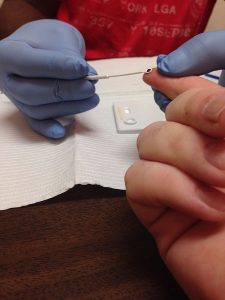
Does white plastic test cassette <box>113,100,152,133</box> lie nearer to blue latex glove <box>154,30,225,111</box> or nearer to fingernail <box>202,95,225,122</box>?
blue latex glove <box>154,30,225,111</box>

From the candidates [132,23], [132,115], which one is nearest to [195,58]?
[132,115]

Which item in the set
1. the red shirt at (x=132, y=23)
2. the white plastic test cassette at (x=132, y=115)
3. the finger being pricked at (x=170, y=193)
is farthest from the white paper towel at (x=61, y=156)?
the red shirt at (x=132, y=23)

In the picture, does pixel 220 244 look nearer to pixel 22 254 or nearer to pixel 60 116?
pixel 22 254

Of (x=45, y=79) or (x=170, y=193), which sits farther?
(x=45, y=79)

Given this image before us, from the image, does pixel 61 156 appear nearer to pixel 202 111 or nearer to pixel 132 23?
pixel 202 111

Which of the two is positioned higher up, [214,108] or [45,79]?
[214,108]
